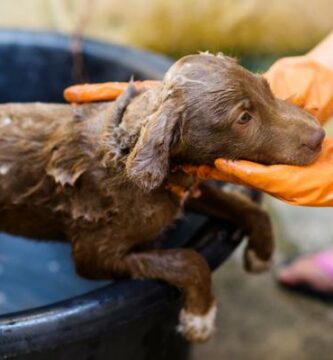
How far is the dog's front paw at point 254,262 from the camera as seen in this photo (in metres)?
2.15

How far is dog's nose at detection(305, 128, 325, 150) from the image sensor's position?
154 cm

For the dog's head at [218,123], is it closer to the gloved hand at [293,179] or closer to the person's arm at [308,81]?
the gloved hand at [293,179]

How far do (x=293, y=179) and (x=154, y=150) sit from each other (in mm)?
279

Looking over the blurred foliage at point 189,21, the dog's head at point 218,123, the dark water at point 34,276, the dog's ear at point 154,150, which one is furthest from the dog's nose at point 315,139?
the blurred foliage at point 189,21

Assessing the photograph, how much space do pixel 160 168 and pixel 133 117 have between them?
0.63ft

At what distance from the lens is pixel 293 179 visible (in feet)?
5.03

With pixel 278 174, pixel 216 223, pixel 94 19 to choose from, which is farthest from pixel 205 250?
pixel 94 19

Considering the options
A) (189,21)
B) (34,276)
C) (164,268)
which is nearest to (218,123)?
(164,268)

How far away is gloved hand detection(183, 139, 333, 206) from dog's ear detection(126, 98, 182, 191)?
0.45 ft

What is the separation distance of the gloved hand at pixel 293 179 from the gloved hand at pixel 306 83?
12.6 inches

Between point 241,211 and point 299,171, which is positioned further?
point 241,211

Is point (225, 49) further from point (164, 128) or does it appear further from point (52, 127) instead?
point (164, 128)

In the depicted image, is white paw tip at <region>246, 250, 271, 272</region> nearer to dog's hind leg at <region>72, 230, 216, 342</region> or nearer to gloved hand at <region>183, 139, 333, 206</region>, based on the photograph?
dog's hind leg at <region>72, 230, 216, 342</region>

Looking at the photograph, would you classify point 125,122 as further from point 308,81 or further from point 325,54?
point 325,54
